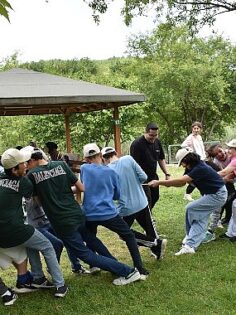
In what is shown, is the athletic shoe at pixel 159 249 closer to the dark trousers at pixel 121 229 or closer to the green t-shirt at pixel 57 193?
the dark trousers at pixel 121 229

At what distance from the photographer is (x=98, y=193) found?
4887 millimetres

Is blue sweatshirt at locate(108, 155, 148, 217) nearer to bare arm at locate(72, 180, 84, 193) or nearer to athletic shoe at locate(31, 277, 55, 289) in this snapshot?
bare arm at locate(72, 180, 84, 193)

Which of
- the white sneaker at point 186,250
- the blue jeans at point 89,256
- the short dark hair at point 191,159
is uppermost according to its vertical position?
the short dark hair at point 191,159

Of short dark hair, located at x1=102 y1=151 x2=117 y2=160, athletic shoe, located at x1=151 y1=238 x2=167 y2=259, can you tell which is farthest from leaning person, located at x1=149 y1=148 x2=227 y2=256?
short dark hair, located at x1=102 y1=151 x2=117 y2=160

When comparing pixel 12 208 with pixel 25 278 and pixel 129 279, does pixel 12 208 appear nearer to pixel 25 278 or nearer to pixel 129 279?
pixel 25 278

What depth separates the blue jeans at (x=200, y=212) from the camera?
6082 mm

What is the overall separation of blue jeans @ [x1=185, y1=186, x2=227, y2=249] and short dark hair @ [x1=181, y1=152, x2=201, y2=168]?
1.84ft

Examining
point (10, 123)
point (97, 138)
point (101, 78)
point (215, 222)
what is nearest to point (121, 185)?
point (215, 222)

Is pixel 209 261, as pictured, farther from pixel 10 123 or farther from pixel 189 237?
pixel 10 123

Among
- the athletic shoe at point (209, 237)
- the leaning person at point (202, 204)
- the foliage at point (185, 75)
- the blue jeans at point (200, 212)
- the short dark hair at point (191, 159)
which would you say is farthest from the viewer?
the foliage at point (185, 75)

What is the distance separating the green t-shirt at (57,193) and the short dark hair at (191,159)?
69.6 inches

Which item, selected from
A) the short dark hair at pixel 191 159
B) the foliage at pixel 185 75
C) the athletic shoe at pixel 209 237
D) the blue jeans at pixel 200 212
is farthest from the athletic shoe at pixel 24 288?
the foliage at pixel 185 75

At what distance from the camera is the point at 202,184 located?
6039 mm

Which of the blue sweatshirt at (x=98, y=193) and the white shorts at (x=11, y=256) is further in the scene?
the blue sweatshirt at (x=98, y=193)
